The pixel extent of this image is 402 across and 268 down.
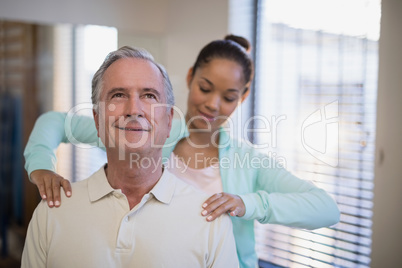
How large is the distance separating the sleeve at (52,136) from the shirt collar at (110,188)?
10.0 inches

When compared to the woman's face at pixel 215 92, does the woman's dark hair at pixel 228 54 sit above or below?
above

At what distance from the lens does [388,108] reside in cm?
171

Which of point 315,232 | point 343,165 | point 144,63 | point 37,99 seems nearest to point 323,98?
point 343,165

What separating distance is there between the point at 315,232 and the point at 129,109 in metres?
1.38

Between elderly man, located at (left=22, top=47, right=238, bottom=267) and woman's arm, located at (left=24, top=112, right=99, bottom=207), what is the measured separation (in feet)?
0.17

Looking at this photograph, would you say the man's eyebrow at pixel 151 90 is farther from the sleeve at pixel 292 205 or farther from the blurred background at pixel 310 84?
the blurred background at pixel 310 84

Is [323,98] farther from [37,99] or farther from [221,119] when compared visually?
[37,99]

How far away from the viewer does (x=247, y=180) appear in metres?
1.71

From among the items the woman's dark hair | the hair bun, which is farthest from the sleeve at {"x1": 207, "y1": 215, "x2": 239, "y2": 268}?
the hair bun

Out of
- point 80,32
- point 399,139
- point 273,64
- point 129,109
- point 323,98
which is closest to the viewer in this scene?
point 129,109

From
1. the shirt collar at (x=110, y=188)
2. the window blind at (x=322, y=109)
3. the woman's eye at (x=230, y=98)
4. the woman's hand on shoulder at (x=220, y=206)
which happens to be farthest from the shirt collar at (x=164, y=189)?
the window blind at (x=322, y=109)

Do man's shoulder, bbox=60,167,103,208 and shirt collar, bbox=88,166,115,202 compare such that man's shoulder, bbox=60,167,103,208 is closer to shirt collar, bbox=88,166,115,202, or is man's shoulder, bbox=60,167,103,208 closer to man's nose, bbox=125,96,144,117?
shirt collar, bbox=88,166,115,202

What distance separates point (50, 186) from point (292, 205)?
78cm

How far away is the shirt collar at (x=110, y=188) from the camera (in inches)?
51.3
